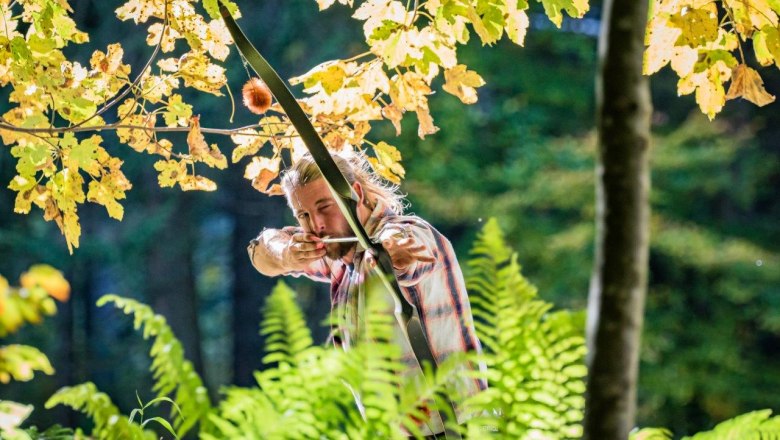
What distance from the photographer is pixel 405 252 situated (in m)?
1.49

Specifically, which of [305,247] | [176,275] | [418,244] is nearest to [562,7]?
[418,244]

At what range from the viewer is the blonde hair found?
1857 mm

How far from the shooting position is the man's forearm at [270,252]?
1.87m

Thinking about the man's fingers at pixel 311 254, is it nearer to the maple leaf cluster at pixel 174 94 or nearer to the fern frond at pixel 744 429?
the maple leaf cluster at pixel 174 94

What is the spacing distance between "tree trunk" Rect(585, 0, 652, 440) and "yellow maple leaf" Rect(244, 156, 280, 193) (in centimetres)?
126

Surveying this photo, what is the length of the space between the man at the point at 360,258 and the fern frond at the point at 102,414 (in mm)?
596

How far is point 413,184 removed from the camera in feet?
33.2

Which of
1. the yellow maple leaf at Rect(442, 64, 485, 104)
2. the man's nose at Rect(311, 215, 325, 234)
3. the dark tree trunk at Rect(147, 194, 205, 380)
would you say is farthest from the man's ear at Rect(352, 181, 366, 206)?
the dark tree trunk at Rect(147, 194, 205, 380)

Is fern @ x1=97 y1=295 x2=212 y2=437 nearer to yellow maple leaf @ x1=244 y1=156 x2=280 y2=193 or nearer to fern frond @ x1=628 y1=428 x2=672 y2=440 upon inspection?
fern frond @ x1=628 y1=428 x2=672 y2=440

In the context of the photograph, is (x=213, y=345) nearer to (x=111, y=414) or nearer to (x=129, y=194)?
(x=129, y=194)

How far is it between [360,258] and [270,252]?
0.24m

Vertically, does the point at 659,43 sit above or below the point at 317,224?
above

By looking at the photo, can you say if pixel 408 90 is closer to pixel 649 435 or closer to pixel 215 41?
pixel 215 41

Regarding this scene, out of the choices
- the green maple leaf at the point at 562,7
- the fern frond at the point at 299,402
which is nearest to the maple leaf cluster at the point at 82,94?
the green maple leaf at the point at 562,7
